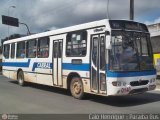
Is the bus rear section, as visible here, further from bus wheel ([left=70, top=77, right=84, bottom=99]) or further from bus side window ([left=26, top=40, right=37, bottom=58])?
bus side window ([left=26, top=40, right=37, bottom=58])

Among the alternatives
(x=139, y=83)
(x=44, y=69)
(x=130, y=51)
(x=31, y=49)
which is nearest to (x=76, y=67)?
(x=130, y=51)

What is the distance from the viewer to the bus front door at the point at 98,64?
12016 millimetres

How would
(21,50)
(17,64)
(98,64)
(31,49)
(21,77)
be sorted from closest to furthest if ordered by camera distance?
(98,64)
(31,49)
(21,50)
(21,77)
(17,64)

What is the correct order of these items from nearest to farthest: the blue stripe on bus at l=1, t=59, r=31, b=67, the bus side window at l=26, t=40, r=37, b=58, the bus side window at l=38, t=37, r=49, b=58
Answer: the bus side window at l=38, t=37, r=49, b=58 → the bus side window at l=26, t=40, r=37, b=58 → the blue stripe on bus at l=1, t=59, r=31, b=67

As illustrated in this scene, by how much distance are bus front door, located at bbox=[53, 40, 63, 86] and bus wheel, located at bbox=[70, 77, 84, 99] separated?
1.03 meters

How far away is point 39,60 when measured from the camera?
677 inches

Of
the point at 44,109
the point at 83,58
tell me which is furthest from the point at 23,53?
the point at 44,109

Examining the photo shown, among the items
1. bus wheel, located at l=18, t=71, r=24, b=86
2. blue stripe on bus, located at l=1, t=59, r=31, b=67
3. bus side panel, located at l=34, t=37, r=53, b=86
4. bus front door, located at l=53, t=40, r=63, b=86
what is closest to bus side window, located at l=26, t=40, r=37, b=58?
blue stripe on bus, located at l=1, t=59, r=31, b=67

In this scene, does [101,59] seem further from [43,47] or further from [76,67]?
[43,47]

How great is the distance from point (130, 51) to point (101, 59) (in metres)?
1.07

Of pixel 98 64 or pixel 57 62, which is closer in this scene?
pixel 98 64

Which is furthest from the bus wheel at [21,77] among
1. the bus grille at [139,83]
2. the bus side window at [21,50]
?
the bus grille at [139,83]

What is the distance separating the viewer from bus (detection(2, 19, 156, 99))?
11648 mm

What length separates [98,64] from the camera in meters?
12.3
